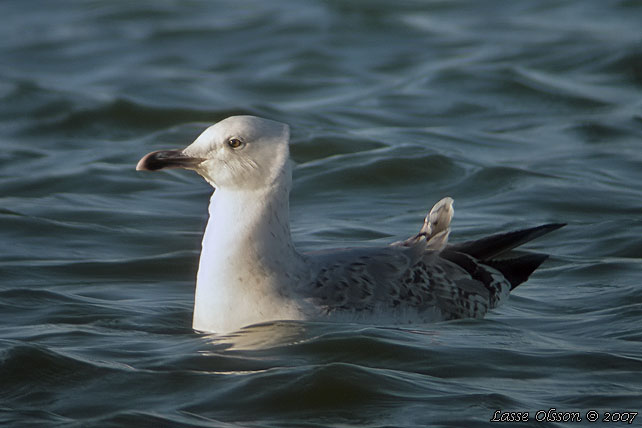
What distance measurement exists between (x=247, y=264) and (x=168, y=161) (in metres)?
0.66

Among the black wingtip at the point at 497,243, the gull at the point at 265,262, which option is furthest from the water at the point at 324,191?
the black wingtip at the point at 497,243

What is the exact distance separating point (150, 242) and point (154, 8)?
10933mm

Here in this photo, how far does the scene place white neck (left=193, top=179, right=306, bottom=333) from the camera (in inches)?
239

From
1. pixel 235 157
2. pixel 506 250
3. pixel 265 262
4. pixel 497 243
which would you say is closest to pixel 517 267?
pixel 506 250

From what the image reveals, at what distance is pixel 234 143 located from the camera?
6246mm

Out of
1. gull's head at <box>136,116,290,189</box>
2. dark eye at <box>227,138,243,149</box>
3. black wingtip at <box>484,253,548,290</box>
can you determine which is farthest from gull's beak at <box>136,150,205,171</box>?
black wingtip at <box>484,253,548,290</box>

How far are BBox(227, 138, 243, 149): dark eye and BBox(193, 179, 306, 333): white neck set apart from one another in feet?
0.79

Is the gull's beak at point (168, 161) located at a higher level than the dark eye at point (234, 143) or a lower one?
lower

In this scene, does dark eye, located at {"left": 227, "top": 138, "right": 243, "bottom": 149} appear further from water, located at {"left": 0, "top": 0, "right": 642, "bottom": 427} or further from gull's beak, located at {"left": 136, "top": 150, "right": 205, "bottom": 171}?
water, located at {"left": 0, "top": 0, "right": 642, "bottom": 427}

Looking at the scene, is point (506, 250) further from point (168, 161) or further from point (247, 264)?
point (168, 161)

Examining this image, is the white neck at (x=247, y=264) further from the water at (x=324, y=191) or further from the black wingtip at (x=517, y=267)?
the black wingtip at (x=517, y=267)

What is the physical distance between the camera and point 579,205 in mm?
9844

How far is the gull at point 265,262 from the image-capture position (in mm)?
6102

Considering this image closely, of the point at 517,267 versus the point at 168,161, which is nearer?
the point at 168,161
